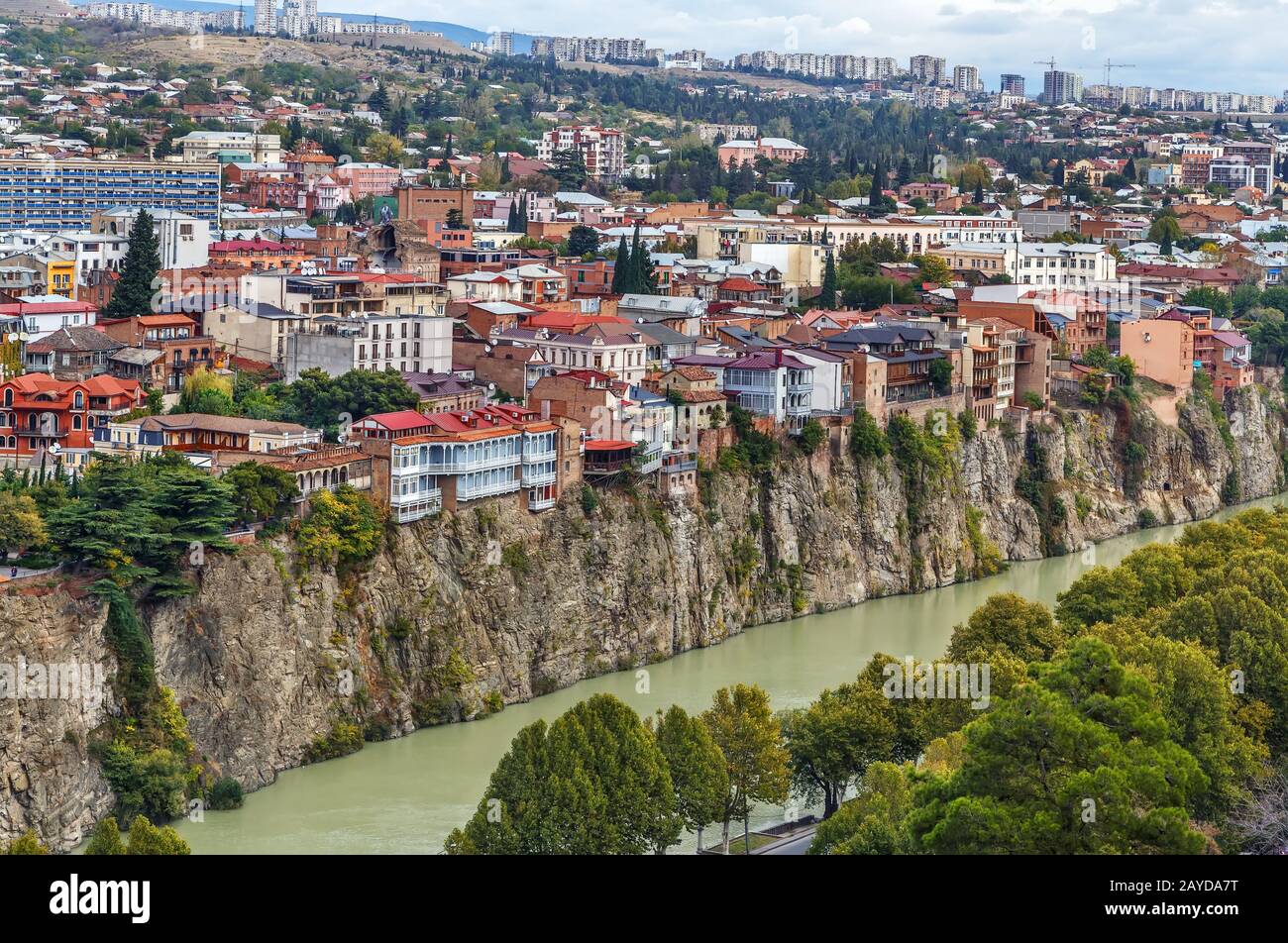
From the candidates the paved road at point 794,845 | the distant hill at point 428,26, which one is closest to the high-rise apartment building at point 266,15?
the distant hill at point 428,26

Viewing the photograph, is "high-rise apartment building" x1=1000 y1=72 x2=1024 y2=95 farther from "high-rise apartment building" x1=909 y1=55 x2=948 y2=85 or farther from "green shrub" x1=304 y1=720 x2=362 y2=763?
"green shrub" x1=304 y1=720 x2=362 y2=763

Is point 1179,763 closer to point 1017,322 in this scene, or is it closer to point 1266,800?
point 1266,800

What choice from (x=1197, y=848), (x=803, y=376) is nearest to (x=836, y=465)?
(x=803, y=376)

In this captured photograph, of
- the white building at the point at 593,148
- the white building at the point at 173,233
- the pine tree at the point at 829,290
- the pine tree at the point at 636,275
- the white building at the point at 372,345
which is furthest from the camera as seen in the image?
the white building at the point at 593,148

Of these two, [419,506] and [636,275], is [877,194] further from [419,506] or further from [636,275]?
[419,506]
